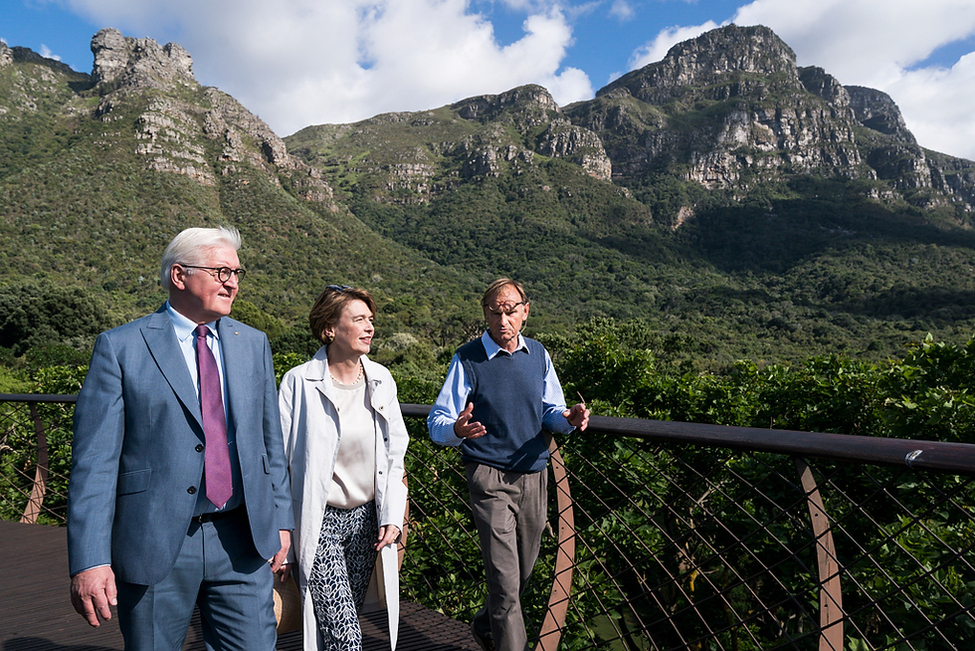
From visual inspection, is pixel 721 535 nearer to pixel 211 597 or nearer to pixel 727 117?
pixel 211 597

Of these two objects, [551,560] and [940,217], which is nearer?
[551,560]

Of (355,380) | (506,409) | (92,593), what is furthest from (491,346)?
(92,593)

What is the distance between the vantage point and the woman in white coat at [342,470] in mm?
1911

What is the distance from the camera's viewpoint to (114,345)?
142cm

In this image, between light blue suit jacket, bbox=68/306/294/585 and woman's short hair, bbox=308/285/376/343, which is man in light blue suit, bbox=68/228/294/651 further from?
woman's short hair, bbox=308/285/376/343

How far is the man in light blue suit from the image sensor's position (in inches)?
53.8

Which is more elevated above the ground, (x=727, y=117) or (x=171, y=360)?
(x=727, y=117)

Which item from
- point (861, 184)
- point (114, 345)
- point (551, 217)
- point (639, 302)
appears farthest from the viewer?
point (861, 184)

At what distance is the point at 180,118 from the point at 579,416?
267ft

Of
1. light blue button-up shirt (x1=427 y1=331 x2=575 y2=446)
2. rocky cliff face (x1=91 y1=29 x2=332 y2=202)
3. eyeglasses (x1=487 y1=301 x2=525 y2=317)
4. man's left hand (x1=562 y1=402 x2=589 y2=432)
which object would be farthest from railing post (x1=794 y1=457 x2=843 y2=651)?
rocky cliff face (x1=91 y1=29 x2=332 y2=202)

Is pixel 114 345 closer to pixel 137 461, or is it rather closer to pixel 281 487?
pixel 137 461

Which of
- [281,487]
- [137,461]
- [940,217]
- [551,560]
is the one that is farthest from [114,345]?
[940,217]

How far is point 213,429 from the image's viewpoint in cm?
153

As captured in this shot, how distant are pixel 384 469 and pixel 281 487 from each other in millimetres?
400
